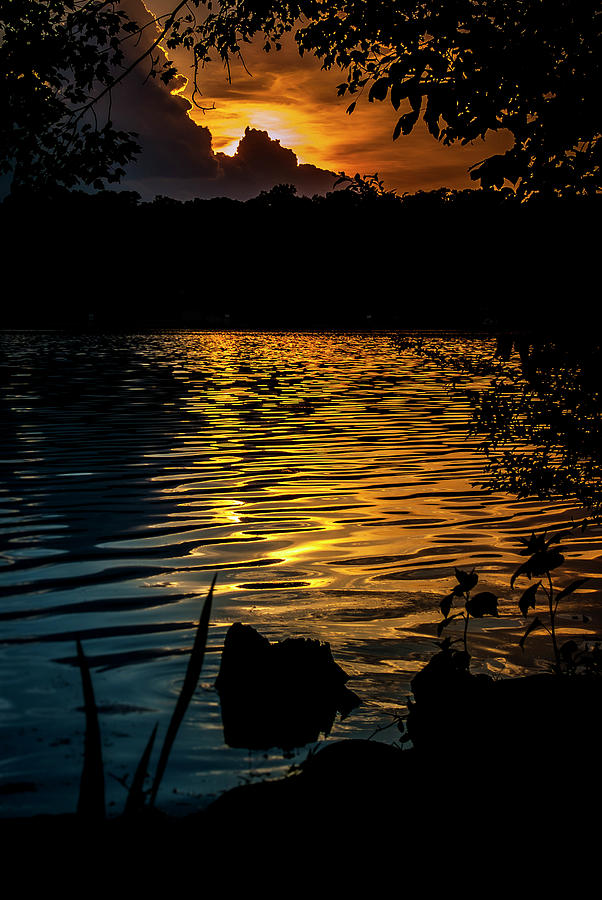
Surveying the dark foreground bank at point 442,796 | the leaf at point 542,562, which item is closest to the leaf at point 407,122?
the leaf at point 542,562

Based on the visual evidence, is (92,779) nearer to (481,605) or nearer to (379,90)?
(481,605)

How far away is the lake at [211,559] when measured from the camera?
249 inches

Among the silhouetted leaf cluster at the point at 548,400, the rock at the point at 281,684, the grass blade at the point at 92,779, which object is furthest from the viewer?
the silhouetted leaf cluster at the point at 548,400

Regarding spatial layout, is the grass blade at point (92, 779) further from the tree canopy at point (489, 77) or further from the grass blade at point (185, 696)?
the tree canopy at point (489, 77)

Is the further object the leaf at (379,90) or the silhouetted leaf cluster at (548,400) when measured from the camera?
the silhouetted leaf cluster at (548,400)

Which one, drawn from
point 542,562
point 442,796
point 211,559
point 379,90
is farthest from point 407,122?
point 211,559

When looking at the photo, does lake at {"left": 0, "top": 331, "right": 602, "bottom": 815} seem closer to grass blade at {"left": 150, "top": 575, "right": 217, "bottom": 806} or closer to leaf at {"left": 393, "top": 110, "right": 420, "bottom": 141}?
grass blade at {"left": 150, "top": 575, "right": 217, "bottom": 806}

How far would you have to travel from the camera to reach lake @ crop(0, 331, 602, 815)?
20.8 feet

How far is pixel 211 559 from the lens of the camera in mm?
10820

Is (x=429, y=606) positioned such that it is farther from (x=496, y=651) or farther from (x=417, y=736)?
(x=417, y=736)

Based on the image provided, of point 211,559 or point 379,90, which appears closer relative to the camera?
point 379,90

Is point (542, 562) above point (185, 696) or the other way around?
the other way around

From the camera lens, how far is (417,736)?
222 inches

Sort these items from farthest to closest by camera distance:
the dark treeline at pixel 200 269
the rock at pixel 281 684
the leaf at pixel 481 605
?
the dark treeline at pixel 200 269
the rock at pixel 281 684
the leaf at pixel 481 605
